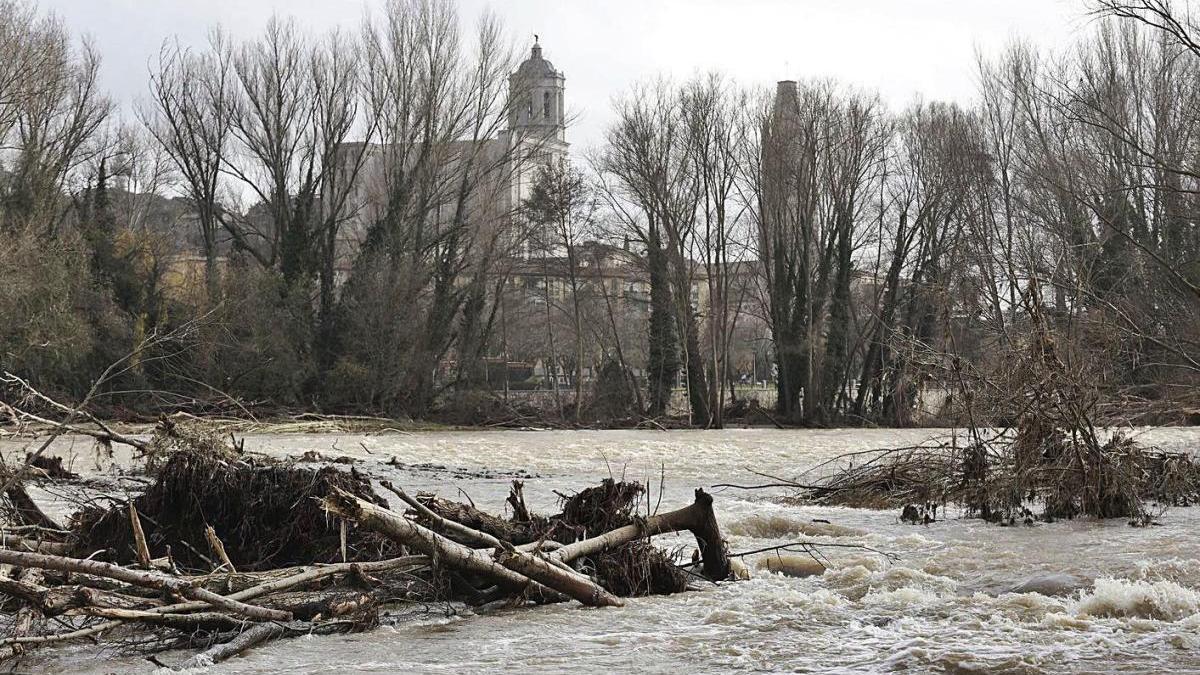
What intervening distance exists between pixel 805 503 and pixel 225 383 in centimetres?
2723

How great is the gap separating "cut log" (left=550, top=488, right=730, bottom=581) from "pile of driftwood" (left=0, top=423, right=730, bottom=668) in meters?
0.02

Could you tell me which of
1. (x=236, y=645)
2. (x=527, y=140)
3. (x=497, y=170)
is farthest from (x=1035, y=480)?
(x=527, y=140)

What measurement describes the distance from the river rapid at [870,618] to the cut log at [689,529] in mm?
350

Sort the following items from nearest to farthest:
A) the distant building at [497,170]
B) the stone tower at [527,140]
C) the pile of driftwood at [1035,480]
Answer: the pile of driftwood at [1035,480]
the distant building at [497,170]
the stone tower at [527,140]

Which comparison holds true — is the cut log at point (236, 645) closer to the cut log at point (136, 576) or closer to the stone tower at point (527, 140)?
the cut log at point (136, 576)

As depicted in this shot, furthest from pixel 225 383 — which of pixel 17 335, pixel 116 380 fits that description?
pixel 17 335

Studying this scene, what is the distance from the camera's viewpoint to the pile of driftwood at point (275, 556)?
27.0 ft

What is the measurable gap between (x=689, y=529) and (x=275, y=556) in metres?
3.65

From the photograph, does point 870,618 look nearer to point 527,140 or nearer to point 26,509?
point 26,509

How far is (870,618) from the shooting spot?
974 centimetres

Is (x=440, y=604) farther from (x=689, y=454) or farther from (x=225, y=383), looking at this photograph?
(x=225, y=383)

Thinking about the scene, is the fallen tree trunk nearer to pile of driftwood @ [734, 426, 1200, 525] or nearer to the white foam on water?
the white foam on water

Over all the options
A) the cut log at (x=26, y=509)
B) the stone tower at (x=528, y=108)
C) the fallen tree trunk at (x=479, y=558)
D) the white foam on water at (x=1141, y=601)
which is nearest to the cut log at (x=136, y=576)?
the fallen tree trunk at (x=479, y=558)

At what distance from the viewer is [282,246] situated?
45.8m
